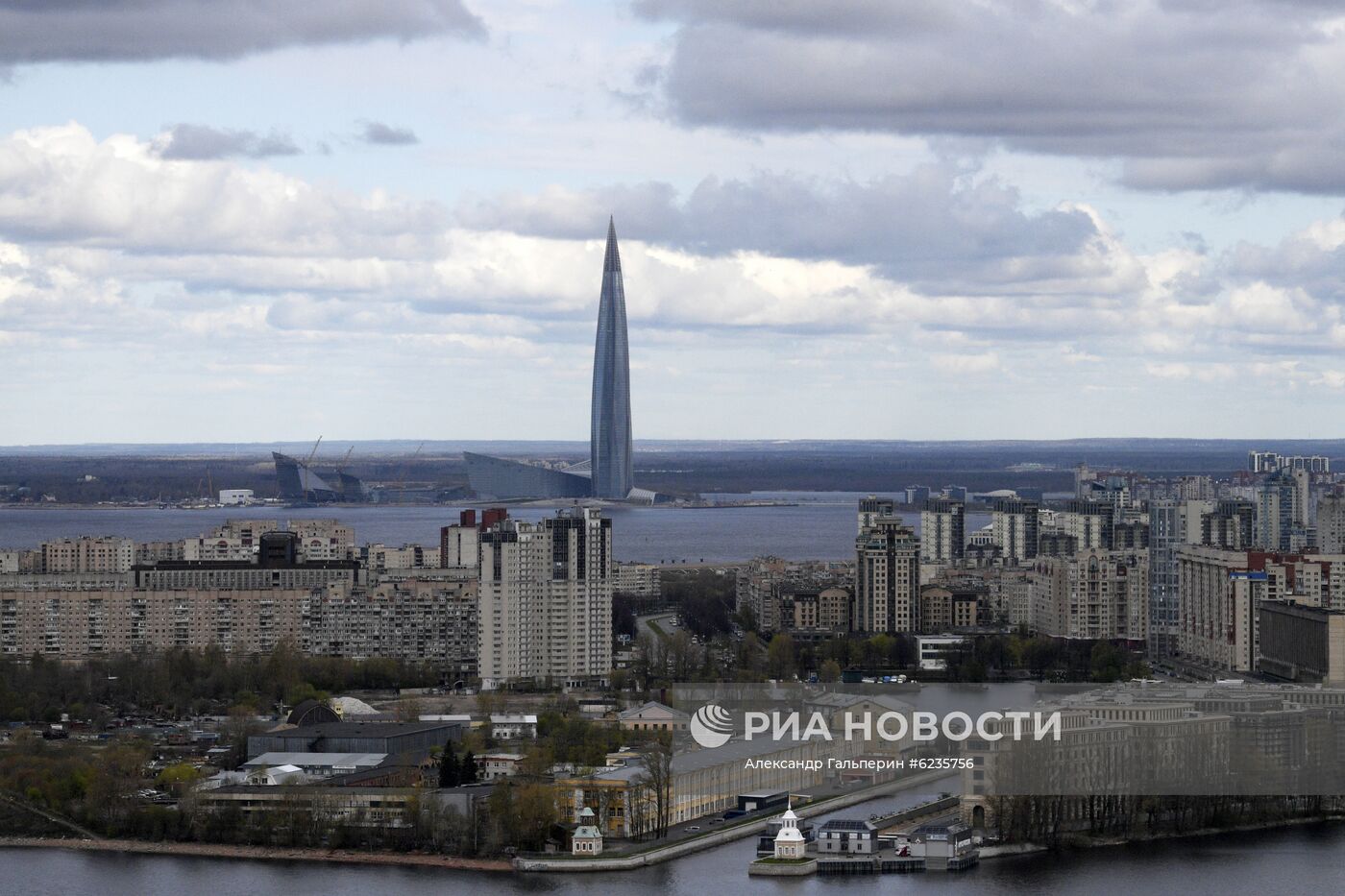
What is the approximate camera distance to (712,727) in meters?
14.9

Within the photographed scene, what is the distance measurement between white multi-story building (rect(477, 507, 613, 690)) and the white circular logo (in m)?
5.35

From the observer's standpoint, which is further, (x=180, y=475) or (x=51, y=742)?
(x=180, y=475)

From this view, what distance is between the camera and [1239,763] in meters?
14.4

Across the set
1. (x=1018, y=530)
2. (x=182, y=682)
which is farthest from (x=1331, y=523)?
(x=182, y=682)

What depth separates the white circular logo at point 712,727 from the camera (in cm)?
1466

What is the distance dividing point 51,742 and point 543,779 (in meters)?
3.83

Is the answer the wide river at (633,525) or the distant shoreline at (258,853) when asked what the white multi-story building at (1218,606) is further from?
the wide river at (633,525)

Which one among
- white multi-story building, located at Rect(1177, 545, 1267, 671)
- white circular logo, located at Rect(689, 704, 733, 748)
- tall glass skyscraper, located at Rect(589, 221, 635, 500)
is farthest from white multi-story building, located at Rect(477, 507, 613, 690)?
tall glass skyscraper, located at Rect(589, 221, 635, 500)

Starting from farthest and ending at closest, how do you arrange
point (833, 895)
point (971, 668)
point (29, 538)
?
point (29, 538)
point (971, 668)
point (833, 895)

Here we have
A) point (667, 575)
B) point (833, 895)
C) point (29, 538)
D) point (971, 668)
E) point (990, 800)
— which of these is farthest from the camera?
point (29, 538)

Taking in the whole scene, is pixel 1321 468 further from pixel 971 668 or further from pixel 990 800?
pixel 990 800

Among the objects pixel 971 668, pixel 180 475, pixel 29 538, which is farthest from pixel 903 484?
Answer: pixel 971 668

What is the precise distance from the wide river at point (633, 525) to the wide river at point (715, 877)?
22388mm

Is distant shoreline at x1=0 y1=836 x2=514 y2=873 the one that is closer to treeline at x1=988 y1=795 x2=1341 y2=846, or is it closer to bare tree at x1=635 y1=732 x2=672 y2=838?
bare tree at x1=635 y1=732 x2=672 y2=838
